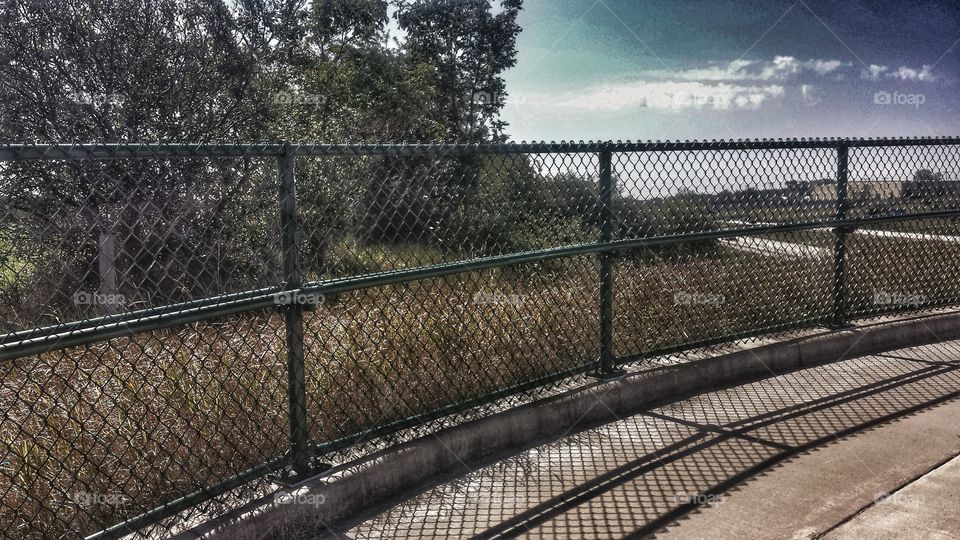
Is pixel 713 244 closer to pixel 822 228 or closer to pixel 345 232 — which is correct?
pixel 822 228

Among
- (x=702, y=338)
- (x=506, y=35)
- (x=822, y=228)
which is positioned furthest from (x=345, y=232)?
(x=506, y=35)

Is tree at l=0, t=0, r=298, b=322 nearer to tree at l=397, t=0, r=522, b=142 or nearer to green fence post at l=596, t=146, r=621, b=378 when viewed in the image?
green fence post at l=596, t=146, r=621, b=378

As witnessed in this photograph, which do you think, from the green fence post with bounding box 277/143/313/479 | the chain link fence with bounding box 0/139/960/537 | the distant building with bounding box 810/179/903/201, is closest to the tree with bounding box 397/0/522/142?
the chain link fence with bounding box 0/139/960/537

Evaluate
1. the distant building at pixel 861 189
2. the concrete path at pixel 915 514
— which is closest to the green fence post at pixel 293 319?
the concrete path at pixel 915 514

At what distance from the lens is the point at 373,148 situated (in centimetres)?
388

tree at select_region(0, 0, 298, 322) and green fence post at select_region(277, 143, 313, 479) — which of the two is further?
tree at select_region(0, 0, 298, 322)

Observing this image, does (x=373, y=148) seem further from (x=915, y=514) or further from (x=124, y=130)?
(x=124, y=130)

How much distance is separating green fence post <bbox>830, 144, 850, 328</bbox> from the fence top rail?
0.15 metres

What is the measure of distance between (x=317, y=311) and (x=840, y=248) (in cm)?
420

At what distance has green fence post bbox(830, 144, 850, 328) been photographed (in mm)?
6309

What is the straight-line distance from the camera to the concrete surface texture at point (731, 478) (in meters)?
3.59

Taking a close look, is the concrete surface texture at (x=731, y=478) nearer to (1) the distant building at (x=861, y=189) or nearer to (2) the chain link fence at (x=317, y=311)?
(2) the chain link fence at (x=317, y=311)

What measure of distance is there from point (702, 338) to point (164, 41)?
6.88m

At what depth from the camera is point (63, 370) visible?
5059 millimetres
